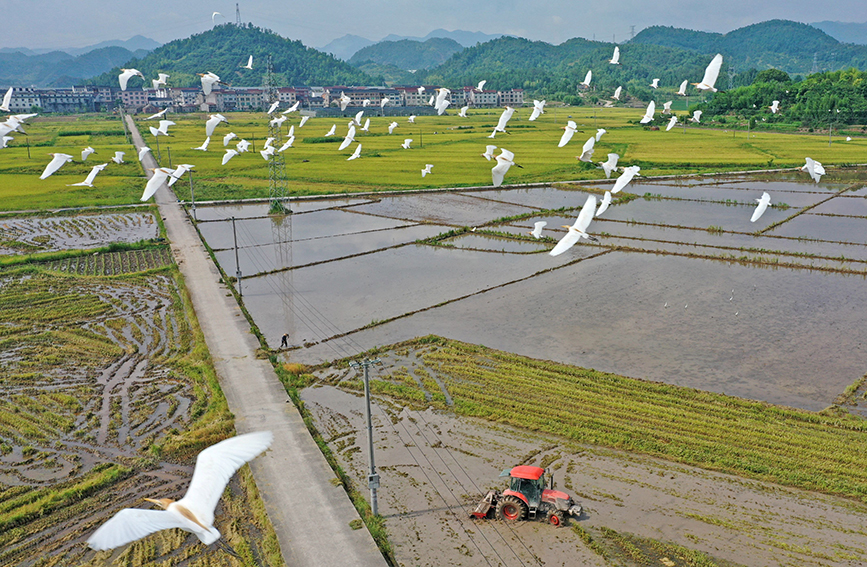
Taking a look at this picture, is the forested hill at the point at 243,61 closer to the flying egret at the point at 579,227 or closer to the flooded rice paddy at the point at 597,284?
the flooded rice paddy at the point at 597,284

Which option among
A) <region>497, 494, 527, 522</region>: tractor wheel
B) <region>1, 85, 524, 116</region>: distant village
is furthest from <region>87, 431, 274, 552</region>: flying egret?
<region>1, 85, 524, 116</region>: distant village

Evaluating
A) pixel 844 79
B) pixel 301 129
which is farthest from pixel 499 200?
pixel 844 79

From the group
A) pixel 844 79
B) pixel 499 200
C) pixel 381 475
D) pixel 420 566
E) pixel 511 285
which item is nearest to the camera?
pixel 420 566

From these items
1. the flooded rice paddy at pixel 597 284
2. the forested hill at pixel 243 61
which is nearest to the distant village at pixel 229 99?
the forested hill at pixel 243 61

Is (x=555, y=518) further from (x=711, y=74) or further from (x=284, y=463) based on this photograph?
(x=711, y=74)

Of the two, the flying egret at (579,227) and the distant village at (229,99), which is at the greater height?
the distant village at (229,99)

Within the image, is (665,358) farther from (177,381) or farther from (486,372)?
(177,381)
